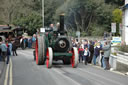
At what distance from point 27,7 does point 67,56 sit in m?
39.8

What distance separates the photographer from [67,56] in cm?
1570

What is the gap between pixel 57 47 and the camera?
1576cm

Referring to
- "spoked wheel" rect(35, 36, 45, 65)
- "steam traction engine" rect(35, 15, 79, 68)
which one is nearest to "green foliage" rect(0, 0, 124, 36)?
"steam traction engine" rect(35, 15, 79, 68)

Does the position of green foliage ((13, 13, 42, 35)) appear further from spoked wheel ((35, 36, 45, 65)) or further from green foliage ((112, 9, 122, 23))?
spoked wheel ((35, 36, 45, 65))

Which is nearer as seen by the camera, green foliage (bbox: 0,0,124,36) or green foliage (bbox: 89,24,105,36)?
green foliage (bbox: 89,24,105,36)

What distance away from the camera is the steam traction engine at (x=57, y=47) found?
615 inches

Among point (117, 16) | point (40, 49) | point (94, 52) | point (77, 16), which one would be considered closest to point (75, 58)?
point (40, 49)

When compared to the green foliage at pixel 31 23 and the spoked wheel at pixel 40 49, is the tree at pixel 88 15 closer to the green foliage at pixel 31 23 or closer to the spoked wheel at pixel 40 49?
the green foliage at pixel 31 23

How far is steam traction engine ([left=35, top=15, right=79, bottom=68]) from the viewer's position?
1563 cm

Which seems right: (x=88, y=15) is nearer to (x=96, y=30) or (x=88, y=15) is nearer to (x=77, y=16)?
(x=77, y=16)

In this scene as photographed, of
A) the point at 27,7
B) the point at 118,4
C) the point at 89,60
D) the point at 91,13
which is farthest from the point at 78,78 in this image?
the point at 118,4

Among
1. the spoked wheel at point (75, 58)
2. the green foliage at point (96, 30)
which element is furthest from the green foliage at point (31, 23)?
the spoked wheel at point (75, 58)

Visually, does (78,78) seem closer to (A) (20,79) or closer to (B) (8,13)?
(A) (20,79)

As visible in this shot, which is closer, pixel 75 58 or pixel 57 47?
pixel 75 58
